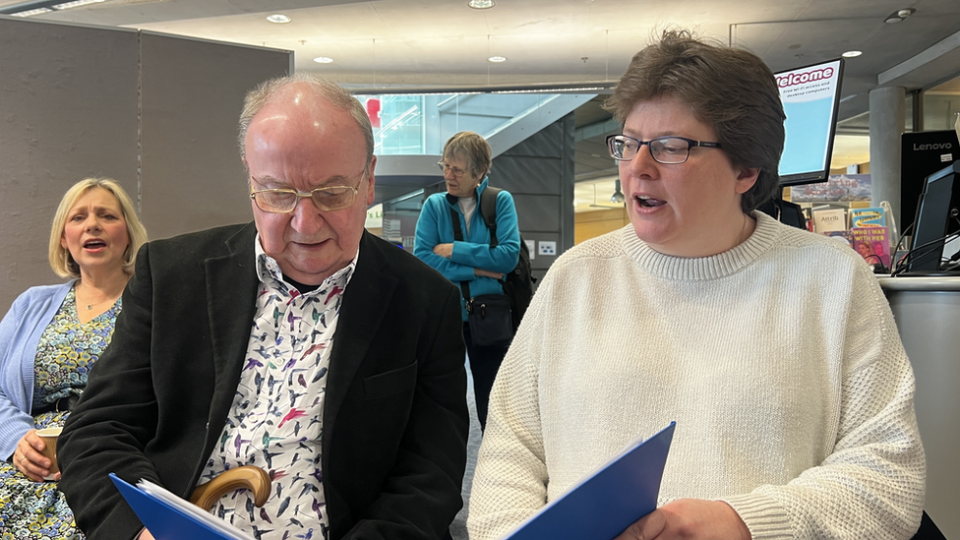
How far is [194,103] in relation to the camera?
3748 mm

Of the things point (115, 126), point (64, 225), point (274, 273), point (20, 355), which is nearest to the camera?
point (274, 273)

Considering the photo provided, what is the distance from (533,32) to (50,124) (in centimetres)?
559

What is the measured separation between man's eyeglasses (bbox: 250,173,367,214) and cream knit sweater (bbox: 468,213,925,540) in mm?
456

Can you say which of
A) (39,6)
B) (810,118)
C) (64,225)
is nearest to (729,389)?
(810,118)

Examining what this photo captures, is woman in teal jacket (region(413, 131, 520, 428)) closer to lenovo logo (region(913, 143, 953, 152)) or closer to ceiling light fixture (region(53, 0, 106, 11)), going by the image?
lenovo logo (region(913, 143, 953, 152))

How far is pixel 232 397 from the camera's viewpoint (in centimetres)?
134

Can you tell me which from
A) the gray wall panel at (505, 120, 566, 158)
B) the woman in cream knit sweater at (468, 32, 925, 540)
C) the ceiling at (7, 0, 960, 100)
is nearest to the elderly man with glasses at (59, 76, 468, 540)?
the woman in cream knit sweater at (468, 32, 925, 540)

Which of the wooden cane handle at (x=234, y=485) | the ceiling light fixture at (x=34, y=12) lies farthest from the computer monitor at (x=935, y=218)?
the ceiling light fixture at (x=34, y=12)

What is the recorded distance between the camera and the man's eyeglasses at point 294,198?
1.34m

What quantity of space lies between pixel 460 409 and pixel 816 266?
0.79 metres

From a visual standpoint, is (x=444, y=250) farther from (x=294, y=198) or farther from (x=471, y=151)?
(x=294, y=198)

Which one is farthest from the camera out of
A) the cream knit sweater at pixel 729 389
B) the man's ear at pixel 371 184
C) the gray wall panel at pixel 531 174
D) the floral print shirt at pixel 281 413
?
the gray wall panel at pixel 531 174

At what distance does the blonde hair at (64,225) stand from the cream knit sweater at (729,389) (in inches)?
73.5

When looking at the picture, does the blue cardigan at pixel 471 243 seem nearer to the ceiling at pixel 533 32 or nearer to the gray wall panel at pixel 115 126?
the gray wall panel at pixel 115 126
